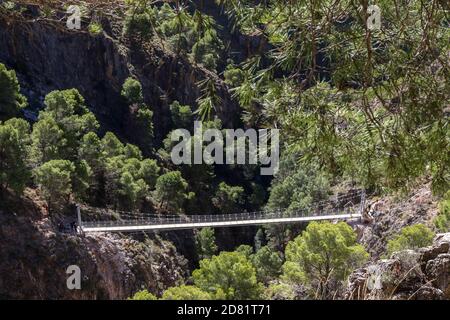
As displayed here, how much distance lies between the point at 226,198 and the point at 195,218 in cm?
454

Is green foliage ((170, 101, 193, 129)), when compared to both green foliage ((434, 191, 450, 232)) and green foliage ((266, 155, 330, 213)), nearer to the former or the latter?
green foliage ((266, 155, 330, 213))

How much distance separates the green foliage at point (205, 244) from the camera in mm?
28359

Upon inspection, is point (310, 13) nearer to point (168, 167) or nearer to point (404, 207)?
point (404, 207)

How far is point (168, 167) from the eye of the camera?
3466 cm

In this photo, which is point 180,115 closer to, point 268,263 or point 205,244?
point 205,244

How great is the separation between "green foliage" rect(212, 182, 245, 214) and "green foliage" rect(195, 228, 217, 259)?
575 centimetres

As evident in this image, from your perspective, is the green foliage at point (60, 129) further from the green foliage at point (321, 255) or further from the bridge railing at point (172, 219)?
the green foliage at point (321, 255)

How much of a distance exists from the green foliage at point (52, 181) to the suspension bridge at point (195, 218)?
919 mm

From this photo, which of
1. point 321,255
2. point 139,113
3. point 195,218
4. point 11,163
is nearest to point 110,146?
point 195,218

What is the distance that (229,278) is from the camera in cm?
1675

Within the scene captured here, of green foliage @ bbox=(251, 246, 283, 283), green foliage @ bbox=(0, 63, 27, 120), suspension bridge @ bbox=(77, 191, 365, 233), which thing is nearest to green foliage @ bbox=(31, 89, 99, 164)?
green foliage @ bbox=(0, 63, 27, 120)

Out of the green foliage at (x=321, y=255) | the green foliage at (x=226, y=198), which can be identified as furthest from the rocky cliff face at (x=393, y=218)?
the green foliage at (x=226, y=198)

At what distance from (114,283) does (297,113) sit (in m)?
17.5

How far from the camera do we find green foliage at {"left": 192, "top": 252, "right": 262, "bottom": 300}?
16250 millimetres
